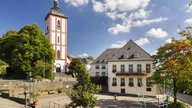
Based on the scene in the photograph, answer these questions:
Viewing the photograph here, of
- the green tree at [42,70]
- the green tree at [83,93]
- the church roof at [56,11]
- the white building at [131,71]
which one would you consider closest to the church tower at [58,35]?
the church roof at [56,11]

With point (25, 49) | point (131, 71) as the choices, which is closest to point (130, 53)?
point (131, 71)

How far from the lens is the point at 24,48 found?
1693 inches

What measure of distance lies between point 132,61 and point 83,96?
24.7m

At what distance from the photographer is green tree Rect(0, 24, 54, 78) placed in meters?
42.5

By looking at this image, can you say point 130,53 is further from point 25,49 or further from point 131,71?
point 25,49

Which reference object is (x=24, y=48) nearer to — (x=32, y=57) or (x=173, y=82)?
(x=32, y=57)

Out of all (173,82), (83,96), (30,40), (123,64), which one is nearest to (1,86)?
(30,40)

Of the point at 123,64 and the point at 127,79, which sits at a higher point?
the point at 123,64

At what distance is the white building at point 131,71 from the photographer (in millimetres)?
39312

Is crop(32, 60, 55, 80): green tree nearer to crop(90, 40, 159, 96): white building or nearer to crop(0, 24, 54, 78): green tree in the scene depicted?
crop(0, 24, 54, 78): green tree

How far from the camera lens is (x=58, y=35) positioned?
58312mm

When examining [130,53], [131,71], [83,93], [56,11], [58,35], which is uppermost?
[56,11]

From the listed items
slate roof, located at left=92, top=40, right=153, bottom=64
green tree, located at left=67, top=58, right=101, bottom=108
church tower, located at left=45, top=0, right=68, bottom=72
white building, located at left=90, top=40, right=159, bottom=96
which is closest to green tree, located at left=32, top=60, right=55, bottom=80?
church tower, located at left=45, top=0, right=68, bottom=72

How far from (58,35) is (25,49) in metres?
16.3
